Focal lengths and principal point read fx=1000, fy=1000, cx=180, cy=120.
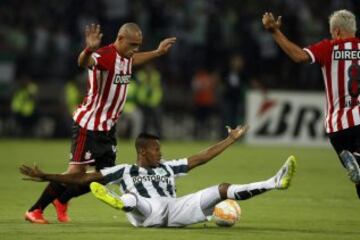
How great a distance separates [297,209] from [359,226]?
1788 millimetres

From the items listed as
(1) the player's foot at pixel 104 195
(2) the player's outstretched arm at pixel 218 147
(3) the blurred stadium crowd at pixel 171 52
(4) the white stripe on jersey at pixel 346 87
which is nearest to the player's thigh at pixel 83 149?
(2) the player's outstretched arm at pixel 218 147

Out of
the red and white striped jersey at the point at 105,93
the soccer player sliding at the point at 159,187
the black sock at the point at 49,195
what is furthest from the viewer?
the red and white striped jersey at the point at 105,93

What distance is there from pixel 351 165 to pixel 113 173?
221 cm

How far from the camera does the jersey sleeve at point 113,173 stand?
9398mm

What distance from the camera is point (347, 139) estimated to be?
31.1ft

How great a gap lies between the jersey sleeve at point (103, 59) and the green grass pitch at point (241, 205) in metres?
1.56

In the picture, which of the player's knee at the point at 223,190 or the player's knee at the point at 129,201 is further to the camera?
the player's knee at the point at 223,190

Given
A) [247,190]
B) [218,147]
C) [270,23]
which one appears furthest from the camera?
[218,147]

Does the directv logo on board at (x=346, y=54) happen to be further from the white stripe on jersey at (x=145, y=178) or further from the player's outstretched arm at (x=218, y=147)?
the white stripe on jersey at (x=145, y=178)

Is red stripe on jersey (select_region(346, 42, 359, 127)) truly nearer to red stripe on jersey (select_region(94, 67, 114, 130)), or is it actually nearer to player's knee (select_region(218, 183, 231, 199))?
player's knee (select_region(218, 183, 231, 199))

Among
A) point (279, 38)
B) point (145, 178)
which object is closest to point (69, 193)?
point (145, 178)

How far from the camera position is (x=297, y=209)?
11547 mm

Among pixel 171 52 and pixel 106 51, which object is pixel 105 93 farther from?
pixel 171 52

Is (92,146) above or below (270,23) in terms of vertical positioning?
below
